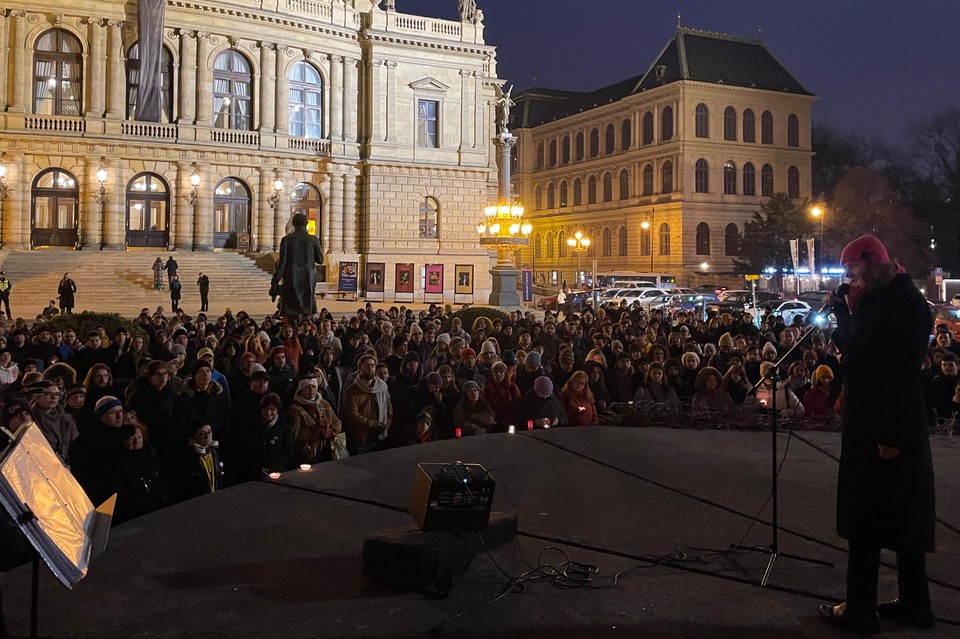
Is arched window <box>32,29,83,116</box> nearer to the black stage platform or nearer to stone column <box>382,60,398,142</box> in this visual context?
stone column <box>382,60,398,142</box>

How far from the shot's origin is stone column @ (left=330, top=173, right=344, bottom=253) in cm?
4728

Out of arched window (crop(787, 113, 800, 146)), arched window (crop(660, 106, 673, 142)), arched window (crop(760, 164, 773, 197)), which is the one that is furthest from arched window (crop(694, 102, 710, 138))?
arched window (crop(787, 113, 800, 146))

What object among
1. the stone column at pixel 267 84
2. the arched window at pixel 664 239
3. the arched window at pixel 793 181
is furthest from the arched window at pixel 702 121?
the stone column at pixel 267 84

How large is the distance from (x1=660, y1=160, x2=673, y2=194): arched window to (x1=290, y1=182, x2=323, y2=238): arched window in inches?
1410

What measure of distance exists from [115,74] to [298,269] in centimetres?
Result: 3223

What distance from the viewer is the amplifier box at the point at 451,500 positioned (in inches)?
185

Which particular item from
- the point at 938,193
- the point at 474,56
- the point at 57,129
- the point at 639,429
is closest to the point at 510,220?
the point at 474,56

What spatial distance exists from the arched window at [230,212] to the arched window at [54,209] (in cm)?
682

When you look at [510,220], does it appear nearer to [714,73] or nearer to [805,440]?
[805,440]

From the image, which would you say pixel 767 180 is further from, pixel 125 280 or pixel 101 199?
pixel 125 280

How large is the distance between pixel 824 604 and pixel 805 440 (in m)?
4.34

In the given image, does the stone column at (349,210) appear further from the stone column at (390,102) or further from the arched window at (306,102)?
the stone column at (390,102)

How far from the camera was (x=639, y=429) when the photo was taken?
9.09 metres

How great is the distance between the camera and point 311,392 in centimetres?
847
